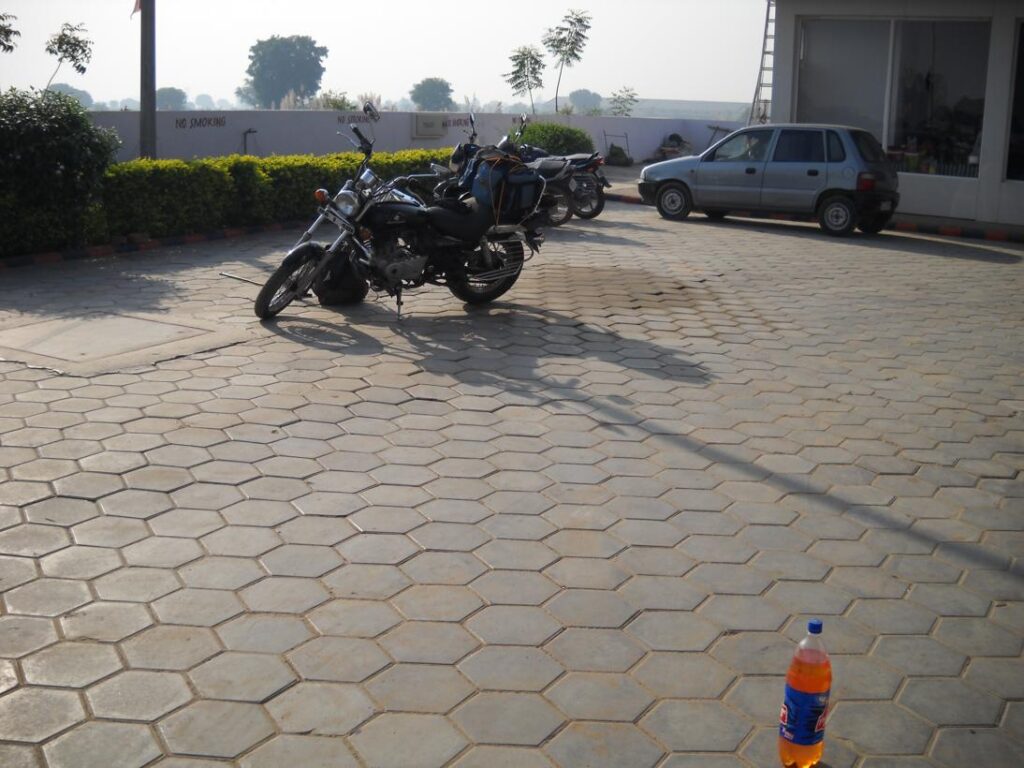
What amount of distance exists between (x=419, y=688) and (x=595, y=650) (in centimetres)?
68

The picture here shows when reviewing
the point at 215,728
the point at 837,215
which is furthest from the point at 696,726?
the point at 837,215

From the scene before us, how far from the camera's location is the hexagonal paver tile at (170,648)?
384 centimetres

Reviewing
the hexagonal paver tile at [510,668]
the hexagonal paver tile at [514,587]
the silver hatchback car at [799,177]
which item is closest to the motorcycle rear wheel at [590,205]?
the silver hatchback car at [799,177]

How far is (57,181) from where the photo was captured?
1118cm

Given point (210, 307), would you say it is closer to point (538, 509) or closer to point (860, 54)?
point (538, 509)

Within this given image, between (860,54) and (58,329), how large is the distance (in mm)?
15730

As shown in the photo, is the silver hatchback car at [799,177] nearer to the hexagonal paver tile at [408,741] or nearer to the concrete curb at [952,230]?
the concrete curb at [952,230]

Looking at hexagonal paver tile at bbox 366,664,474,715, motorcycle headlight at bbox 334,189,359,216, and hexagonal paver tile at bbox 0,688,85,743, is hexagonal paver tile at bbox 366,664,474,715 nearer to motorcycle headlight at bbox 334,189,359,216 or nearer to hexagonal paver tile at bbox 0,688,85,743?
hexagonal paver tile at bbox 0,688,85,743

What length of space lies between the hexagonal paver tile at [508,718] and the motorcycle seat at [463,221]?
5.78 m

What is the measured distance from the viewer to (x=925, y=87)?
62.5ft

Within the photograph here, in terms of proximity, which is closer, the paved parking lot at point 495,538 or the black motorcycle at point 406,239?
the paved parking lot at point 495,538

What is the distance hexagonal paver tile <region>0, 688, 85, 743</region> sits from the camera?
3418 mm

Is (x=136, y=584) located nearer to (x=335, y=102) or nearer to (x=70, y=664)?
(x=70, y=664)

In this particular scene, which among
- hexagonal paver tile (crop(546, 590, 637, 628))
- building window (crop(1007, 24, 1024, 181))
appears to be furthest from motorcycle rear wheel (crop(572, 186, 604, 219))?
hexagonal paver tile (crop(546, 590, 637, 628))
